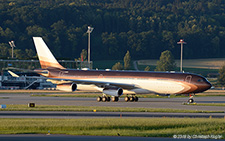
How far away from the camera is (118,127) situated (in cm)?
3406

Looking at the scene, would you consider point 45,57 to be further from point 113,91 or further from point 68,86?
point 113,91

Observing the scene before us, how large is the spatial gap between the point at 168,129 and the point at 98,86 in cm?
3818

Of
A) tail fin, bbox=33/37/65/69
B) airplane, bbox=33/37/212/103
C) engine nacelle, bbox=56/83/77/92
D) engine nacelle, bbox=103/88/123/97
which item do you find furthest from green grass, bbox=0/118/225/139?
tail fin, bbox=33/37/65/69

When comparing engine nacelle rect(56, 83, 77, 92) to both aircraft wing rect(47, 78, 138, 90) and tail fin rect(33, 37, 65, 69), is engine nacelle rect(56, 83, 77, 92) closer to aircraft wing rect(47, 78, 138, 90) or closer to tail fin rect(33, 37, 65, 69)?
aircraft wing rect(47, 78, 138, 90)

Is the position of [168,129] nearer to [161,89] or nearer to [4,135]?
[4,135]

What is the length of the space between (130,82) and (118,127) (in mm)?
36393

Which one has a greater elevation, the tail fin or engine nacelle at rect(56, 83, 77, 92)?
the tail fin

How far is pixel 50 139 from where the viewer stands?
91.0 feet

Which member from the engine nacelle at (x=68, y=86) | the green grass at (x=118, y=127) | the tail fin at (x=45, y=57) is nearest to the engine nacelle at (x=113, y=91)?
the engine nacelle at (x=68, y=86)

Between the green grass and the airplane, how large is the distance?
99.8ft

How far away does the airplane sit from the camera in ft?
220

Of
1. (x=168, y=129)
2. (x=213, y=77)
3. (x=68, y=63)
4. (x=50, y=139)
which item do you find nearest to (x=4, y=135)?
(x=50, y=139)

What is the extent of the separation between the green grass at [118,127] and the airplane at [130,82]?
1198 inches

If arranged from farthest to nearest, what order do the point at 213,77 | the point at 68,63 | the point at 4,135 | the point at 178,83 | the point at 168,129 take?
the point at 213,77 → the point at 68,63 → the point at 178,83 → the point at 168,129 → the point at 4,135
